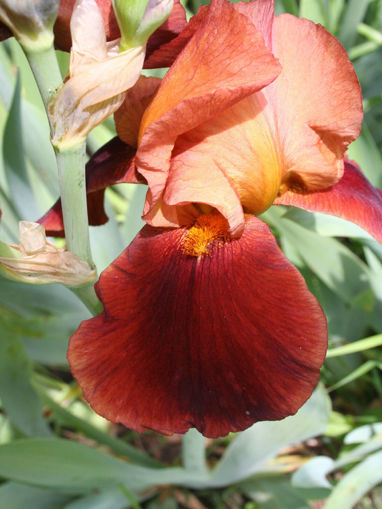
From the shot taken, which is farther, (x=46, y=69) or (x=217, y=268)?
(x=217, y=268)

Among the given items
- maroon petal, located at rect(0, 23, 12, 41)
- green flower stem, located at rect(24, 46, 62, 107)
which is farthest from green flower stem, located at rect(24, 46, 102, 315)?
maroon petal, located at rect(0, 23, 12, 41)

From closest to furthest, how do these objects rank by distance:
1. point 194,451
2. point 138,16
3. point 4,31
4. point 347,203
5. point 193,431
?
1. point 138,16
2. point 4,31
3. point 347,203
4. point 193,431
5. point 194,451

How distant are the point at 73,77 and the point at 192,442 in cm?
73

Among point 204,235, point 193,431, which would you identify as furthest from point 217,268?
point 193,431

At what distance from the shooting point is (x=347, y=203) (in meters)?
0.68

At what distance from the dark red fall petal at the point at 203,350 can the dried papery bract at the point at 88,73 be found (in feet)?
0.55

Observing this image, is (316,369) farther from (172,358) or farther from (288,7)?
(288,7)

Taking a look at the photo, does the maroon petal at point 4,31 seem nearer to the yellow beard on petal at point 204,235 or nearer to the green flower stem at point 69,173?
the green flower stem at point 69,173

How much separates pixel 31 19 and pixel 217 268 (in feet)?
1.05

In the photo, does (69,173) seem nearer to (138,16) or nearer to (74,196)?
(74,196)

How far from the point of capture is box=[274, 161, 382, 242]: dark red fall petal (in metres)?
0.66

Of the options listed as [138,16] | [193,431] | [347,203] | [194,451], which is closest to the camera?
[138,16]

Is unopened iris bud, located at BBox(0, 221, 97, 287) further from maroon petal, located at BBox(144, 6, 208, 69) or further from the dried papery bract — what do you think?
maroon petal, located at BBox(144, 6, 208, 69)

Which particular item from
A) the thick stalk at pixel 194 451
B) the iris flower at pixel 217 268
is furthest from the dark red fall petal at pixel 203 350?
the thick stalk at pixel 194 451
